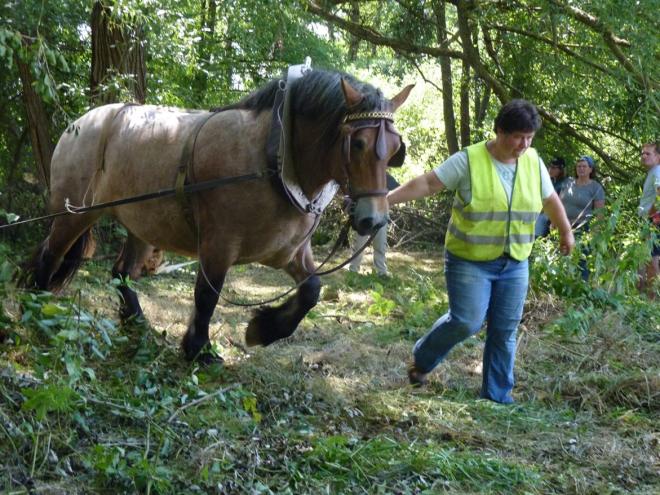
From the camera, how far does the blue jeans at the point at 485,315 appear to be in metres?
4.56

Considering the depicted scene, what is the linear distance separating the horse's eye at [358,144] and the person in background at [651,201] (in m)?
4.24

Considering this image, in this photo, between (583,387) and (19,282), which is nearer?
(583,387)

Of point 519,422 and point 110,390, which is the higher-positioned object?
point 110,390

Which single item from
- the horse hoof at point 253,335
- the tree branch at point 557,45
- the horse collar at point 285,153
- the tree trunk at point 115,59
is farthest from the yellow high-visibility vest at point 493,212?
the tree branch at point 557,45

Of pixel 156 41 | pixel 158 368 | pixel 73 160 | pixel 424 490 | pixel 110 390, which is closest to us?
pixel 424 490

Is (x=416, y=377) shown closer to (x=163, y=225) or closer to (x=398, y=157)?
(x=398, y=157)

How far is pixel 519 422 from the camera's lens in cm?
421

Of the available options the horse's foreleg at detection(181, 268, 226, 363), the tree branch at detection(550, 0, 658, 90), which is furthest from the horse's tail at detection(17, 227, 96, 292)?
the tree branch at detection(550, 0, 658, 90)

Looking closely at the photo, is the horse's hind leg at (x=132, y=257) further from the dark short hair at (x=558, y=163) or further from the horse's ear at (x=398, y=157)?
the dark short hair at (x=558, y=163)

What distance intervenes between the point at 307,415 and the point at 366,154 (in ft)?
4.57

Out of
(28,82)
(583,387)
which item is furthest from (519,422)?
(28,82)

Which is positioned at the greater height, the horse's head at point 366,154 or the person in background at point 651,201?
the horse's head at point 366,154

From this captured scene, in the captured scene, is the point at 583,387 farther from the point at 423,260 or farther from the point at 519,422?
the point at 423,260

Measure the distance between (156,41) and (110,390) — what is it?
162 inches
